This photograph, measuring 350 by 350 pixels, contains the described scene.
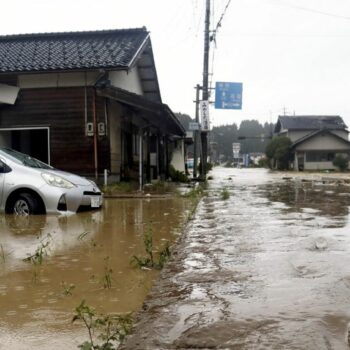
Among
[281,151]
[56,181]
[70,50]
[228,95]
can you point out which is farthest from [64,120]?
[281,151]

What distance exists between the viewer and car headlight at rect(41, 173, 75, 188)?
873 centimetres

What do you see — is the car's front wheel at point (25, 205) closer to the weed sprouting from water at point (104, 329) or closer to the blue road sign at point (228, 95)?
the weed sprouting from water at point (104, 329)

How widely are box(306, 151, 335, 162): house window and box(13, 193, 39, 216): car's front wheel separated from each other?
167 feet

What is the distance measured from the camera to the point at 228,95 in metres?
24.6

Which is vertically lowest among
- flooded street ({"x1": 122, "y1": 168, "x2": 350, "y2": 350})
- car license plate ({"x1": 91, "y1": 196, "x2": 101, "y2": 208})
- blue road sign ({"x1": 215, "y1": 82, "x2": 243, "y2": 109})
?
flooded street ({"x1": 122, "y1": 168, "x2": 350, "y2": 350})

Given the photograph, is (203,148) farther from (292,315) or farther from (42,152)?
(292,315)

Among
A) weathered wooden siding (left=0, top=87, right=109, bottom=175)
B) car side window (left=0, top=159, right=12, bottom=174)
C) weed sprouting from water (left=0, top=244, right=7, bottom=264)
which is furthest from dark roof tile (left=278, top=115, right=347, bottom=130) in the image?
weed sprouting from water (left=0, top=244, right=7, bottom=264)

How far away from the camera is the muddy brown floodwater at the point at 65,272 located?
3.12 m

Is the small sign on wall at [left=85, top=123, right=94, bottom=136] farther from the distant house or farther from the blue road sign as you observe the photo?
the distant house

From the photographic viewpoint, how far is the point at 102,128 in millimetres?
14555

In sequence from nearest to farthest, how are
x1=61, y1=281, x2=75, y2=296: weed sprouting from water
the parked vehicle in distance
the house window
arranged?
x1=61, y1=281, x2=75, y2=296: weed sprouting from water
the parked vehicle in distance
the house window

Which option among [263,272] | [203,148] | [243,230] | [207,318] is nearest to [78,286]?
[207,318]

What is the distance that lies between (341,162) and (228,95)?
31.9 meters

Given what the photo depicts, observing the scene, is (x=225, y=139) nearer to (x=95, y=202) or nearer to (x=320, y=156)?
(x=320, y=156)
